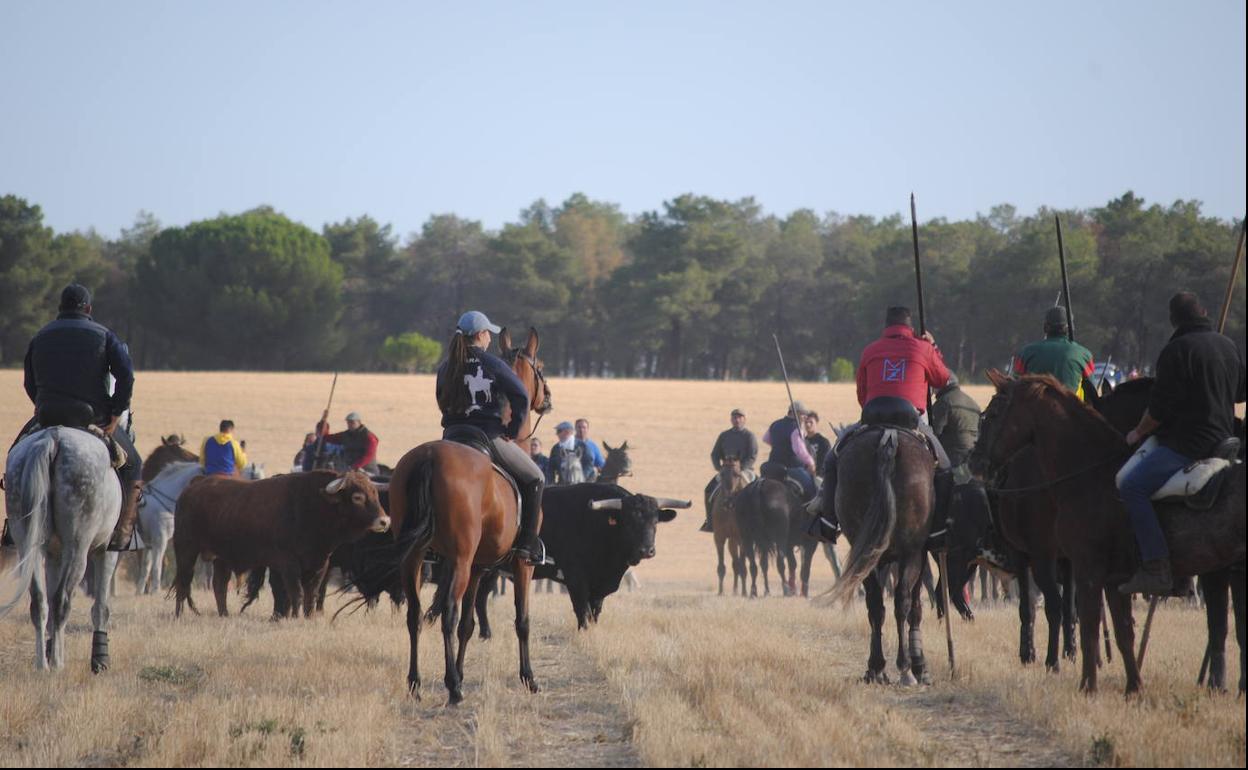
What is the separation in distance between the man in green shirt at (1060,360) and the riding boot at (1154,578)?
8.68 ft

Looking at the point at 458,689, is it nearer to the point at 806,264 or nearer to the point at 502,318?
the point at 502,318

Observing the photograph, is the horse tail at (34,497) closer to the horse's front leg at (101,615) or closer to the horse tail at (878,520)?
the horse's front leg at (101,615)

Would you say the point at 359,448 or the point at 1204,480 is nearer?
the point at 1204,480

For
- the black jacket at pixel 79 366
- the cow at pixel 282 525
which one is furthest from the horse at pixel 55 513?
the cow at pixel 282 525

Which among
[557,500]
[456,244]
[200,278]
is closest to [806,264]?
[456,244]

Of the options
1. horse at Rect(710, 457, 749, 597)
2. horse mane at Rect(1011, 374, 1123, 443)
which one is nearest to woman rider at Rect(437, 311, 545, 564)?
horse mane at Rect(1011, 374, 1123, 443)

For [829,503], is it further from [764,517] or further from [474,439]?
[764,517]

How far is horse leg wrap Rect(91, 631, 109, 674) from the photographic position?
10.3 meters

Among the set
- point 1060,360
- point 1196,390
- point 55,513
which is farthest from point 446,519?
point 1060,360

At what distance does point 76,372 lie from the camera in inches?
397

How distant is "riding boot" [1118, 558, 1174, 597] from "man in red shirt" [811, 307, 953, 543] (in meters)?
2.04

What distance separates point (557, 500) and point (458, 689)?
619 cm

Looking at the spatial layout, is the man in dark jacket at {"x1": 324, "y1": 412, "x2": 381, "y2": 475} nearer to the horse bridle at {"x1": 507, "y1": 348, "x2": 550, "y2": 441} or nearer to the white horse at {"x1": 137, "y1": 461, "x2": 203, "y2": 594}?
Answer: the white horse at {"x1": 137, "y1": 461, "x2": 203, "y2": 594}

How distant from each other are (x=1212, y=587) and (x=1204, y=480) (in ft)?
4.11
